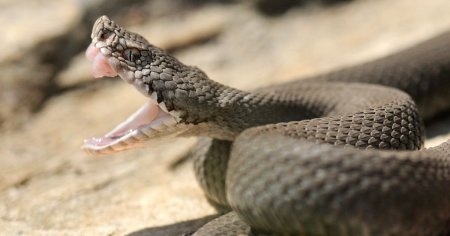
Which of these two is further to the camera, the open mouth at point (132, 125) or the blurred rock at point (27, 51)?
the blurred rock at point (27, 51)

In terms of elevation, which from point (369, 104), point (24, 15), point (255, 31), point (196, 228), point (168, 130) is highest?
point (24, 15)

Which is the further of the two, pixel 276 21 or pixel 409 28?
pixel 276 21

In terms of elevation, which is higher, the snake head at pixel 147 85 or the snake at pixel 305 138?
the snake head at pixel 147 85

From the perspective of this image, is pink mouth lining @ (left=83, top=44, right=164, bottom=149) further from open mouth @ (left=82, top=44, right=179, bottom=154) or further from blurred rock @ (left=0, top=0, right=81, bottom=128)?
blurred rock @ (left=0, top=0, right=81, bottom=128)

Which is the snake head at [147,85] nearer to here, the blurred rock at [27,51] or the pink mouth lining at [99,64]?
the pink mouth lining at [99,64]

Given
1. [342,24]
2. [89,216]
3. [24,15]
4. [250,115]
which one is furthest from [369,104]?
[24,15]

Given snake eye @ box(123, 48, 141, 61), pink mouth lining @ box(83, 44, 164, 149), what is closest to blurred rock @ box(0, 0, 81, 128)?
pink mouth lining @ box(83, 44, 164, 149)

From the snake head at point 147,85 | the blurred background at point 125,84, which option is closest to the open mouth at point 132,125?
the snake head at point 147,85

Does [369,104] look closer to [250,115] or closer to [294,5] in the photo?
[250,115]
